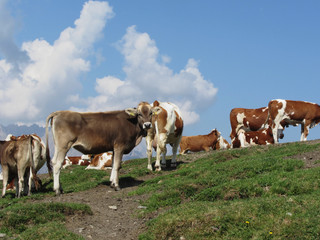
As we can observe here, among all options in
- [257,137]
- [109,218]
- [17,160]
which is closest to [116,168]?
[109,218]

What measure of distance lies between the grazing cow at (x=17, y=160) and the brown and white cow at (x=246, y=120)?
58.2ft

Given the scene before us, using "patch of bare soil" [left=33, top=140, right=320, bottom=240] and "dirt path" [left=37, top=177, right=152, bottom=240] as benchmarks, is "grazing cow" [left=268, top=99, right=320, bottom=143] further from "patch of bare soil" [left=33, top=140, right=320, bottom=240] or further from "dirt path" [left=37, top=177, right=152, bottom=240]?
"dirt path" [left=37, top=177, right=152, bottom=240]

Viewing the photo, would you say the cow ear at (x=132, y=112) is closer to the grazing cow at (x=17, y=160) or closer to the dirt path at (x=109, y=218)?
the dirt path at (x=109, y=218)

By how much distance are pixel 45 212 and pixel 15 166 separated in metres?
6.67

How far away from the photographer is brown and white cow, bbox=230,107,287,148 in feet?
95.2

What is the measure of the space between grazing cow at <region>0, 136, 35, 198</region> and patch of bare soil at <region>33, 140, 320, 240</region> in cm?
245

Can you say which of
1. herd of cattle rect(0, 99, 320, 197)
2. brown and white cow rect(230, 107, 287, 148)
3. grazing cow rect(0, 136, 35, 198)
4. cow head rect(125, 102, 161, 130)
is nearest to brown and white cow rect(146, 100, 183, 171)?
herd of cattle rect(0, 99, 320, 197)

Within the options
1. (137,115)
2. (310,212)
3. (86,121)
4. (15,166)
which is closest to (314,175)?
(310,212)

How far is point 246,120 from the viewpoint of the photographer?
29.2 meters

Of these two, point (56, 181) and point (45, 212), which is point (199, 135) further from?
point (45, 212)

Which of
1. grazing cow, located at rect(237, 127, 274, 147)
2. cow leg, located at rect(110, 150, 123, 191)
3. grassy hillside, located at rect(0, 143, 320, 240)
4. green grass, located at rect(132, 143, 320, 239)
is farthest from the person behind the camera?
grazing cow, located at rect(237, 127, 274, 147)

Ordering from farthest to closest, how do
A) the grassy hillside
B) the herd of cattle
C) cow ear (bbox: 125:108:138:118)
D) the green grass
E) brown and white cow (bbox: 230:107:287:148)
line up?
1. brown and white cow (bbox: 230:107:287:148)
2. cow ear (bbox: 125:108:138:118)
3. the herd of cattle
4. the grassy hillside
5. the green grass

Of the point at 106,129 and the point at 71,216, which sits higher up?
the point at 106,129

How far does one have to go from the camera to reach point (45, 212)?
10.3m
